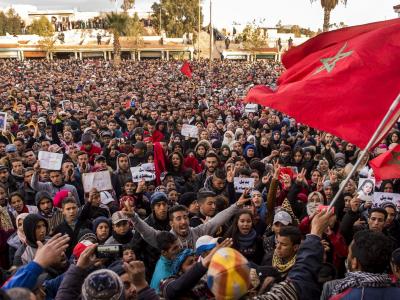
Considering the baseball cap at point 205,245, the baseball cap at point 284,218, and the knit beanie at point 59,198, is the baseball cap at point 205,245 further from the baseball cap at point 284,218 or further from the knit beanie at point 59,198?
the knit beanie at point 59,198

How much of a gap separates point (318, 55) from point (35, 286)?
2863mm

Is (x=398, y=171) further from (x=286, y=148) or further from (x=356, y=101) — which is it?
(x=286, y=148)

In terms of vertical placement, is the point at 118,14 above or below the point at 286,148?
above

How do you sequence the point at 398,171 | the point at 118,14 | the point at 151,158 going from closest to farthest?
the point at 398,171
the point at 151,158
the point at 118,14

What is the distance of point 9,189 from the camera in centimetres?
675

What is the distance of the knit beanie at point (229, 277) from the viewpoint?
227cm

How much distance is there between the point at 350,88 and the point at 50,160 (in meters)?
4.47

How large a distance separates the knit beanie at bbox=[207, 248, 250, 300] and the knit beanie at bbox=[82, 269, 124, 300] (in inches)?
17.6

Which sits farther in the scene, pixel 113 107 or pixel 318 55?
pixel 113 107

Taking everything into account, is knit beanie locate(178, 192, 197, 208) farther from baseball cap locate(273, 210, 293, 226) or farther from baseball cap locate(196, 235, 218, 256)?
baseball cap locate(196, 235, 218, 256)

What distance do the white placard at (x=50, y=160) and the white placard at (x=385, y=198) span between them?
4084 millimetres

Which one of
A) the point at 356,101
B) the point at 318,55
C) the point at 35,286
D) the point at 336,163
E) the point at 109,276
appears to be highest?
the point at 318,55

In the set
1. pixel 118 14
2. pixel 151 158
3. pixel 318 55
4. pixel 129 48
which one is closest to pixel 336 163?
pixel 151 158

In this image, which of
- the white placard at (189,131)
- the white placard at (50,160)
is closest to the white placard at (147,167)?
Answer: the white placard at (50,160)
